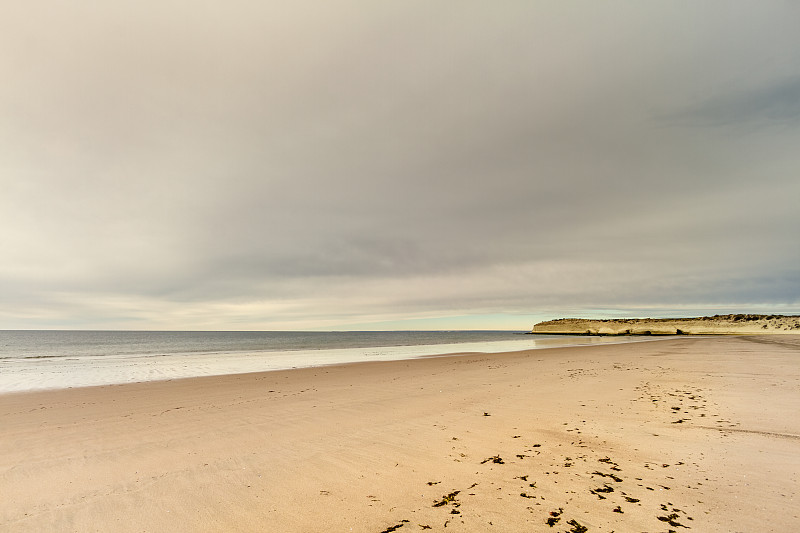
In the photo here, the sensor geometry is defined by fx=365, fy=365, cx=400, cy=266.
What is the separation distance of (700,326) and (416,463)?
104 metres

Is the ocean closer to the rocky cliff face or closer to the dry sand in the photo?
the dry sand

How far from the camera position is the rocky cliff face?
232 feet

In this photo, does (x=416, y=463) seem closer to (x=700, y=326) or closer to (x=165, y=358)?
(x=165, y=358)

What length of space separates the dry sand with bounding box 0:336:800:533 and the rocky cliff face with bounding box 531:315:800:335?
8150cm

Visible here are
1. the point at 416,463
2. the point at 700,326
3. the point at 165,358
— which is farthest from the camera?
the point at 700,326

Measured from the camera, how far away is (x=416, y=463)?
6527 mm

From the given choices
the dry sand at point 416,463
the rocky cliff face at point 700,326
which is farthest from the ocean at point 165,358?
the rocky cliff face at point 700,326

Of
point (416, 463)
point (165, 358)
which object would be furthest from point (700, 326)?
point (165, 358)

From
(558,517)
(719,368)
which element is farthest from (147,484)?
(719,368)

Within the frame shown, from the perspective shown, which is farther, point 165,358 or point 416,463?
point 165,358

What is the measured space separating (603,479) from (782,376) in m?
15.7

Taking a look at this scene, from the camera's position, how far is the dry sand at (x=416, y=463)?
4648mm

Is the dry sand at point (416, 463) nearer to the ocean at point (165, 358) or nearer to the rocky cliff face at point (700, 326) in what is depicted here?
the ocean at point (165, 358)

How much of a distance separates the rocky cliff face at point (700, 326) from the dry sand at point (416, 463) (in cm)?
8150
